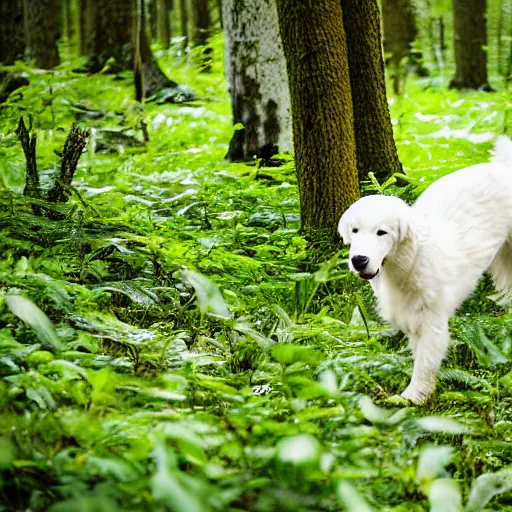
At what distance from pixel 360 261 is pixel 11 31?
1064 cm

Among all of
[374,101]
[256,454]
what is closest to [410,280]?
[256,454]

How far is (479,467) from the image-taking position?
2.79 m

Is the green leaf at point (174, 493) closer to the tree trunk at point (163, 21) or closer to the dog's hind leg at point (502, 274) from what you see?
the dog's hind leg at point (502, 274)

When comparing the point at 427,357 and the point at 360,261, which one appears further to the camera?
the point at 427,357

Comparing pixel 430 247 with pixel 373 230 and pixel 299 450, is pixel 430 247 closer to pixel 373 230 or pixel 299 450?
pixel 373 230

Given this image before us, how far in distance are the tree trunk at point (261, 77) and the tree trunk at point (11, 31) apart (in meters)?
6.18

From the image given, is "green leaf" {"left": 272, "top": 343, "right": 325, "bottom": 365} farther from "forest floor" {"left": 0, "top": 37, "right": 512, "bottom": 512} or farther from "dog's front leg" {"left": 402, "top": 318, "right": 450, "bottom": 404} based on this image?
"dog's front leg" {"left": 402, "top": 318, "right": 450, "bottom": 404}

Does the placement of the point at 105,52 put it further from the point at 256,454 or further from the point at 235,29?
the point at 256,454

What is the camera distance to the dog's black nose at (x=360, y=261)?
11.3ft

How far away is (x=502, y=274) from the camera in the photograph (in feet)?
15.8

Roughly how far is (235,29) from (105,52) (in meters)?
7.77

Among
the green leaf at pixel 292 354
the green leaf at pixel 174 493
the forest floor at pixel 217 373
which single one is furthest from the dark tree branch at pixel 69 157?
the green leaf at pixel 174 493

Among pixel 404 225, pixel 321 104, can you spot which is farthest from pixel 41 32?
pixel 404 225

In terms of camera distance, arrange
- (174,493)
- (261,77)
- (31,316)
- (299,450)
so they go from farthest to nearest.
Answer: (261,77)
(31,316)
(299,450)
(174,493)
